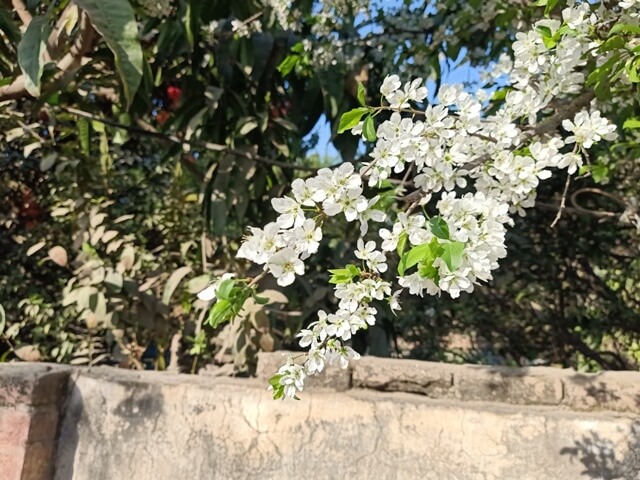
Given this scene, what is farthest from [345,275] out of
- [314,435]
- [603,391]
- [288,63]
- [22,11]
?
[22,11]

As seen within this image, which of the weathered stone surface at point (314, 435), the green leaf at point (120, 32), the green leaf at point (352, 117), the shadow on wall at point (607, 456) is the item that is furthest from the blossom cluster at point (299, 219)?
the shadow on wall at point (607, 456)

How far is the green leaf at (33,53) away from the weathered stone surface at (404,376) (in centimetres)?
115

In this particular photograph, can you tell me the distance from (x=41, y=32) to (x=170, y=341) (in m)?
1.60

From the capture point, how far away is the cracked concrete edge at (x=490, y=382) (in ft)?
5.40

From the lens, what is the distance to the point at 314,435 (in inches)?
69.4

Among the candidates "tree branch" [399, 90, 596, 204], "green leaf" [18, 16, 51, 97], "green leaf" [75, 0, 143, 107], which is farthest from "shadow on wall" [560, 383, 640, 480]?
"green leaf" [18, 16, 51, 97]

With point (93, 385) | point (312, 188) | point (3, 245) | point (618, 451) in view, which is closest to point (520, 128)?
point (312, 188)

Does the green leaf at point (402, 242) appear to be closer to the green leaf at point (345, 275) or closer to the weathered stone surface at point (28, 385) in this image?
the green leaf at point (345, 275)

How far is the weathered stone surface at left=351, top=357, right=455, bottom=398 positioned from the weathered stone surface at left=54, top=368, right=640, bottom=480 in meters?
0.04

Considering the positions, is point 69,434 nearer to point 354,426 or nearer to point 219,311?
point 354,426

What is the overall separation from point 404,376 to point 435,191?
764 mm

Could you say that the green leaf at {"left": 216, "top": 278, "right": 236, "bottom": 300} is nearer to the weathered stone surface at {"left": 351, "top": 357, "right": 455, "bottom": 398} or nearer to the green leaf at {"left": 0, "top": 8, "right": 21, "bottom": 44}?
the weathered stone surface at {"left": 351, "top": 357, "right": 455, "bottom": 398}

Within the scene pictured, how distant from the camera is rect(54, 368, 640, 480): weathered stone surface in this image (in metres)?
1.54

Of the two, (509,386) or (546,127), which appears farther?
(509,386)
